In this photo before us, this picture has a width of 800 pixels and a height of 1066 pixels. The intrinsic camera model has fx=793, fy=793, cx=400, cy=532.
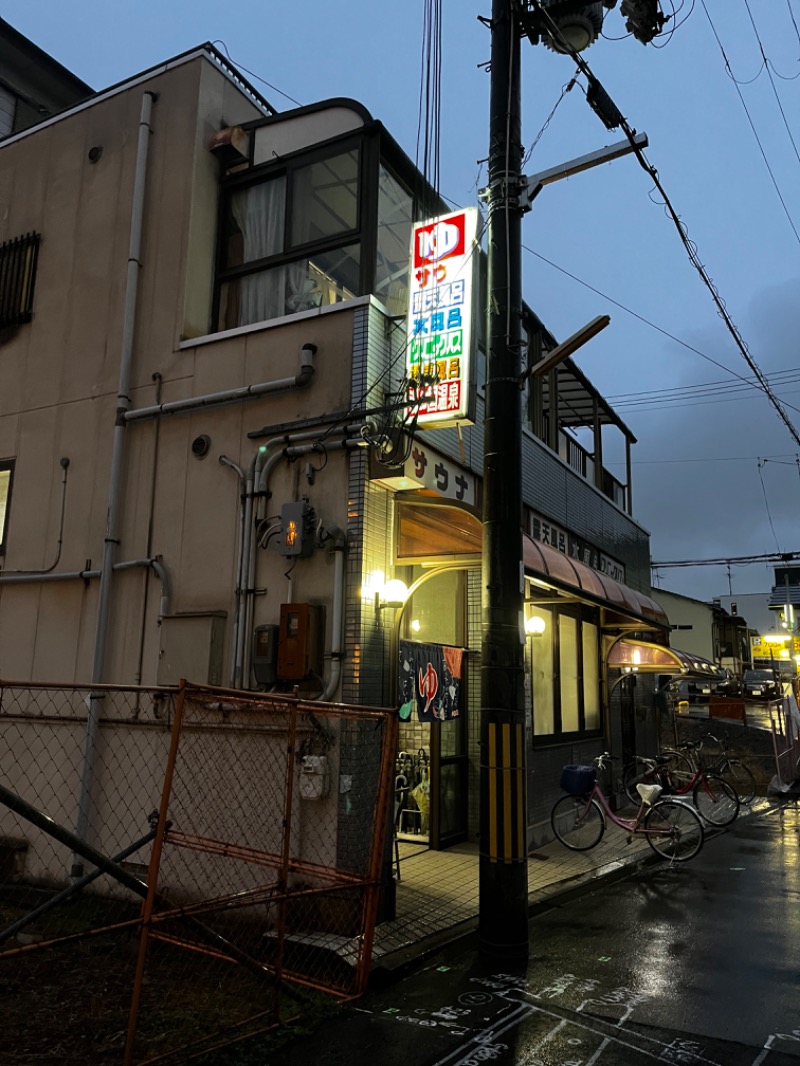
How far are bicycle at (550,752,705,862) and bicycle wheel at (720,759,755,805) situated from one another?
13.3 ft

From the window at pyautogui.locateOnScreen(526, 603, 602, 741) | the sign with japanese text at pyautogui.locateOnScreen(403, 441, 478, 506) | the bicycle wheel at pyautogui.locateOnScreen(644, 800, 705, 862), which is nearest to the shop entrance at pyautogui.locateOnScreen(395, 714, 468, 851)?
the window at pyautogui.locateOnScreen(526, 603, 602, 741)

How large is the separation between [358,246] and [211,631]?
15.5 feet

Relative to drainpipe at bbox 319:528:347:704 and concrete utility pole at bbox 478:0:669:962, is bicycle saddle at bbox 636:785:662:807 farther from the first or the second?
drainpipe at bbox 319:528:347:704

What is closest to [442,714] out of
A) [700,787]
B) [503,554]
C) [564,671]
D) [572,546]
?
[503,554]

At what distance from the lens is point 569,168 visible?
25.6 feet

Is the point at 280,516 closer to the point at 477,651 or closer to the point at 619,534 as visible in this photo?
A: the point at 477,651

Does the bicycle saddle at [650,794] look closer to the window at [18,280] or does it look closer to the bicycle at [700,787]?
the bicycle at [700,787]

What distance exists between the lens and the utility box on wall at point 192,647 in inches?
337

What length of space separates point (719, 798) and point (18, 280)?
45.5ft

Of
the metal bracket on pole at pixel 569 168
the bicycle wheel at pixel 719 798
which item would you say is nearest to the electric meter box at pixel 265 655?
the metal bracket on pole at pixel 569 168

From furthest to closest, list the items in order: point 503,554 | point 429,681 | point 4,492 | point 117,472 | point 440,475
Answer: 1. point 4,492
2. point 117,472
3. point 440,475
4. point 429,681
5. point 503,554

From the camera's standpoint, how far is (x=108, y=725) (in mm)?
9227

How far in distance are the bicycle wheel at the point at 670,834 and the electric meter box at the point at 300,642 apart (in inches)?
228

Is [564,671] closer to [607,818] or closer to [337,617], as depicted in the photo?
[607,818]
